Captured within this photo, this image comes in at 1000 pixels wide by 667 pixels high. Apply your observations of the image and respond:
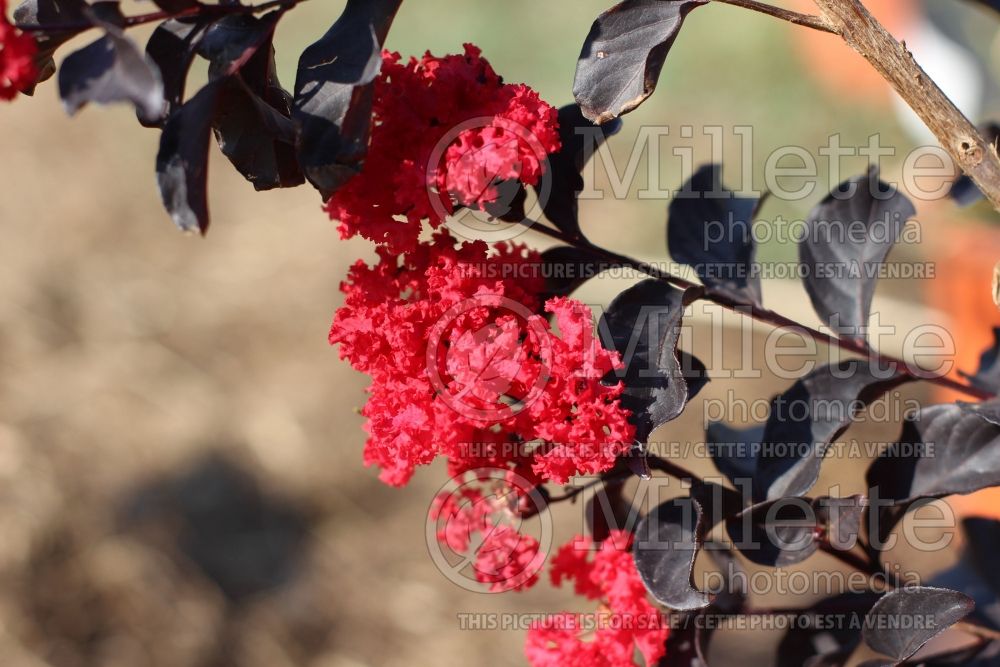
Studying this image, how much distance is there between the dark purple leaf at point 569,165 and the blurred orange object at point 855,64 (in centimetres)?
279

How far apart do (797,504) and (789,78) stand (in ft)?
9.66

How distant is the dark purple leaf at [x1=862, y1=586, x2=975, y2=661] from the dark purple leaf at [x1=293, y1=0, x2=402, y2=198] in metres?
0.53

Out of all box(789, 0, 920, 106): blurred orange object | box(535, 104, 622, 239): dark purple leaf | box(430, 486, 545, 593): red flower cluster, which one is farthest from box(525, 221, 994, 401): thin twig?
box(789, 0, 920, 106): blurred orange object

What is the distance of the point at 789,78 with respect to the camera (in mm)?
3480

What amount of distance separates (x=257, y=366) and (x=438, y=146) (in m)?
2.19

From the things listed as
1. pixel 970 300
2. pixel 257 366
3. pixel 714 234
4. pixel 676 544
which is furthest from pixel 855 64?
pixel 676 544

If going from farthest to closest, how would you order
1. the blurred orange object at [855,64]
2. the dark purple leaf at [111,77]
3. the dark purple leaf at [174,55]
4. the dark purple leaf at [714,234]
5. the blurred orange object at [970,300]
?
the blurred orange object at [855,64] < the blurred orange object at [970,300] < the dark purple leaf at [714,234] < the dark purple leaf at [174,55] < the dark purple leaf at [111,77]

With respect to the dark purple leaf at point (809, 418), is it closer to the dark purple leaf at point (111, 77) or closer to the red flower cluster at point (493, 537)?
the red flower cluster at point (493, 537)

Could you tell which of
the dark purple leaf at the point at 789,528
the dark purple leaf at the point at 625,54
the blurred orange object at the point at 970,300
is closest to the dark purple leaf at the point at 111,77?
the dark purple leaf at the point at 625,54

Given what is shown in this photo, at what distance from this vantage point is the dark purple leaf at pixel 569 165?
832 mm

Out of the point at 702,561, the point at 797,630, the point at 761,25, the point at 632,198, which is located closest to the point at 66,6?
the point at 797,630

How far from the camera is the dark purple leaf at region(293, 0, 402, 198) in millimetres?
638

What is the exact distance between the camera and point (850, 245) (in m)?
0.95

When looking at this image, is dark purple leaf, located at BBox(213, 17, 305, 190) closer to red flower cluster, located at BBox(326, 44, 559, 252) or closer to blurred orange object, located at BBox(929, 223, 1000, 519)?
red flower cluster, located at BBox(326, 44, 559, 252)
